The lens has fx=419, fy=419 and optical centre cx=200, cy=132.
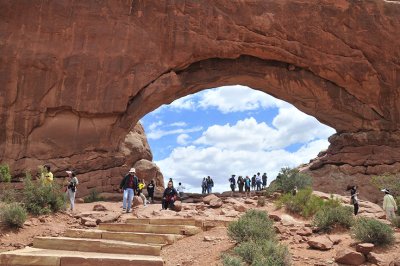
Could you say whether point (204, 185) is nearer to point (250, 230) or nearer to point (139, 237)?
point (139, 237)

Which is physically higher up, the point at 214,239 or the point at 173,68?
the point at 173,68

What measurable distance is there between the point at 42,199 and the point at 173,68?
32.4 feet

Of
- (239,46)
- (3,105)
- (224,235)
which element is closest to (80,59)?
→ (3,105)

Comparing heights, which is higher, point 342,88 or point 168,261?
point 342,88

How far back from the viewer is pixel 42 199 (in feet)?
38.2

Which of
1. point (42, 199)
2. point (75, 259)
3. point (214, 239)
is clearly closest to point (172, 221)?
point (214, 239)

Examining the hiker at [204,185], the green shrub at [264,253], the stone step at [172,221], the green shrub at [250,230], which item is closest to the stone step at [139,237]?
the stone step at [172,221]

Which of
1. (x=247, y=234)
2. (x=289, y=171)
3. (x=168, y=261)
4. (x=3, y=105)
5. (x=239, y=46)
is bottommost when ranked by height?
(x=168, y=261)

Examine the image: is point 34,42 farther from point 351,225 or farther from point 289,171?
point 351,225

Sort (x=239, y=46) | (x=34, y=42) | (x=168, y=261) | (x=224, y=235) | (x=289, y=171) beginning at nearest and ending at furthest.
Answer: (x=168, y=261) < (x=224, y=235) < (x=289, y=171) < (x=34, y=42) < (x=239, y=46)

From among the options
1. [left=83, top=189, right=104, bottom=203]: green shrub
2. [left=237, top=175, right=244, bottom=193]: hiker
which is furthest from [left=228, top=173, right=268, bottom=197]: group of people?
[left=83, top=189, right=104, bottom=203]: green shrub

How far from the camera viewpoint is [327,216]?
9.09 meters

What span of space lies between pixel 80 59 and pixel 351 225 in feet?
45.6

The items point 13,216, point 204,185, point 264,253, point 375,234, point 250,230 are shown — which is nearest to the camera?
point 264,253
